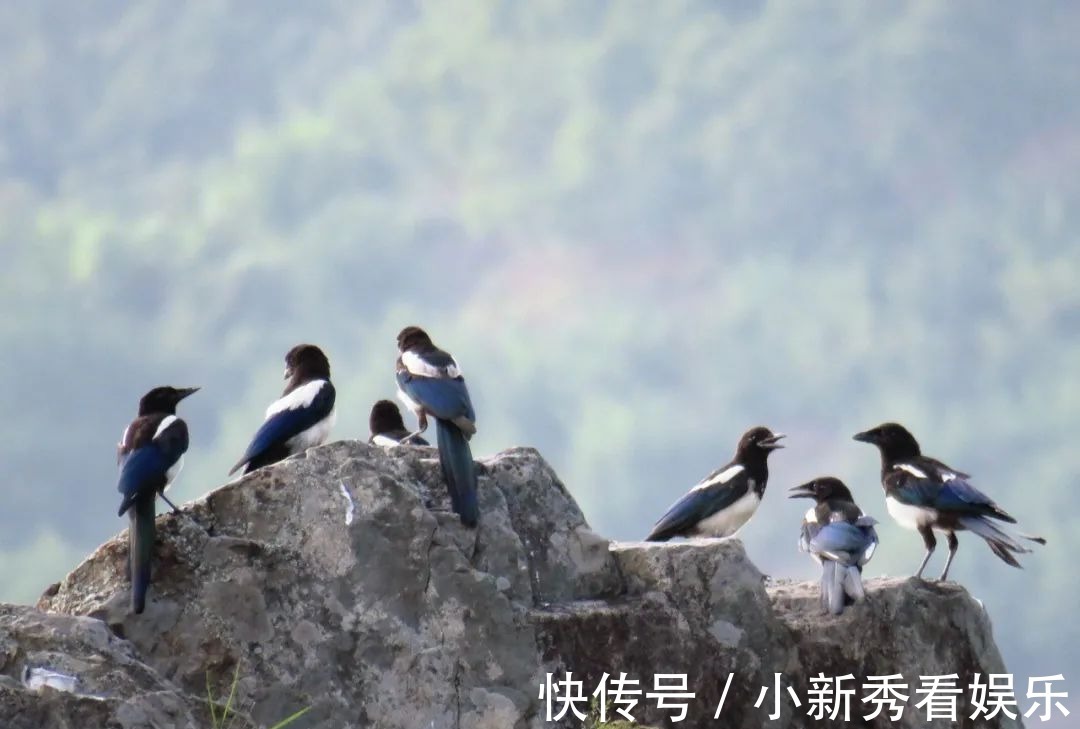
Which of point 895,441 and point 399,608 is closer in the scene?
point 399,608

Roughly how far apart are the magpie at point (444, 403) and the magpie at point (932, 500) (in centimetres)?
333

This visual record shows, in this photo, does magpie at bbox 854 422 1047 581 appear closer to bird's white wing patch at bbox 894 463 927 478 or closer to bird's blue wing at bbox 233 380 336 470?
bird's white wing patch at bbox 894 463 927 478

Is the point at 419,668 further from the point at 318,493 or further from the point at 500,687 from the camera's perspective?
the point at 318,493

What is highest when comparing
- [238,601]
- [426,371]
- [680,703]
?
[426,371]

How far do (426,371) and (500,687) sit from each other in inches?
83.6

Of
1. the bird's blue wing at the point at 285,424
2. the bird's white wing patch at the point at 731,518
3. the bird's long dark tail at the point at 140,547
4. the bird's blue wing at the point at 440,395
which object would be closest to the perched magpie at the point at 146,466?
the bird's long dark tail at the point at 140,547

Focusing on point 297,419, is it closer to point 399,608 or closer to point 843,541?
point 399,608

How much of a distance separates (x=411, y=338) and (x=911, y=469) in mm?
3662

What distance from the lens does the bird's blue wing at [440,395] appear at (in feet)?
27.8

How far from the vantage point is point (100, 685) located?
654 cm

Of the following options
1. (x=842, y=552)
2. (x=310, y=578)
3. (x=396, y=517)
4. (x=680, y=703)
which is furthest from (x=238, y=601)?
(x=842, y=552)

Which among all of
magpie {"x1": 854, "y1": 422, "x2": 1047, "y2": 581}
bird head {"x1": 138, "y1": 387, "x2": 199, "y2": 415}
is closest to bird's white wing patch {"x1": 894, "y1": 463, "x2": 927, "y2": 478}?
magpie {"x1": 854, "y1": 422, "x2": 1047, "y2": 581}

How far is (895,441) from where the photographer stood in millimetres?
11523

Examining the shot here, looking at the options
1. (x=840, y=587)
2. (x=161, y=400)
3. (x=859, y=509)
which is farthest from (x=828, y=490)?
(x=161, y=400)
